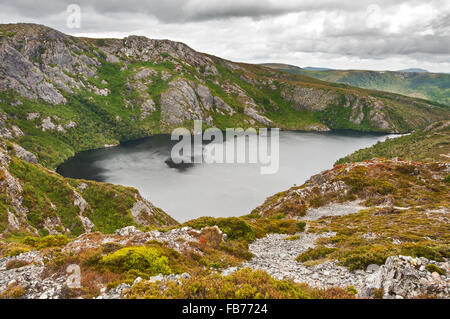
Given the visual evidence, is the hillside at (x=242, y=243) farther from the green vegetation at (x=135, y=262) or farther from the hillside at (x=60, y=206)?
the hillside at (x=60, y=206)

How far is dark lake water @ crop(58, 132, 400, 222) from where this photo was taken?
100000 mm

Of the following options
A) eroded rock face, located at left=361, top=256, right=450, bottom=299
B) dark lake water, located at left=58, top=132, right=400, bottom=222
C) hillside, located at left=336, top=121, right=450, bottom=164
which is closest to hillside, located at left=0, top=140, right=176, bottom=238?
dark lake water, located at left=58, top=132, right=400, bottom=222

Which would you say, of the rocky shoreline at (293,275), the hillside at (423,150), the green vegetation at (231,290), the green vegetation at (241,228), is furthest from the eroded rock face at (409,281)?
the hillside at (423,150)

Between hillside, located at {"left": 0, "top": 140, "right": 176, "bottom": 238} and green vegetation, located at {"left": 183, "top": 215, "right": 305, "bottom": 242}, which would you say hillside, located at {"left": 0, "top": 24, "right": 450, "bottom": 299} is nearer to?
green vegetation, located at {"left": 183, "top": 215, "right": 305, "bottom": 242}

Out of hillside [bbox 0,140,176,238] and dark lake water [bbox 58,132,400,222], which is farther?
dark lake water [bbox 58,132,400,222]

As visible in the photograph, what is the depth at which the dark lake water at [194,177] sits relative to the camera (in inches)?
3937

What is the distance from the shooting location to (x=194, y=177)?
421 feet

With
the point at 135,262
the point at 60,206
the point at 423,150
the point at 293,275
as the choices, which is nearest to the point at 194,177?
the point at 60,206

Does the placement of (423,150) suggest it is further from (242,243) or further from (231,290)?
(231,290)

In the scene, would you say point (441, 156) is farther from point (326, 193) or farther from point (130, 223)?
point (130, 223)

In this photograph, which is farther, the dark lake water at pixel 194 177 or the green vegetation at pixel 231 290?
the dark lake water at pixel 194 177

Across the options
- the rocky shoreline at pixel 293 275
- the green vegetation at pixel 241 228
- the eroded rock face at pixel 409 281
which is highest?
the eroded rock face at pixel 409 281
